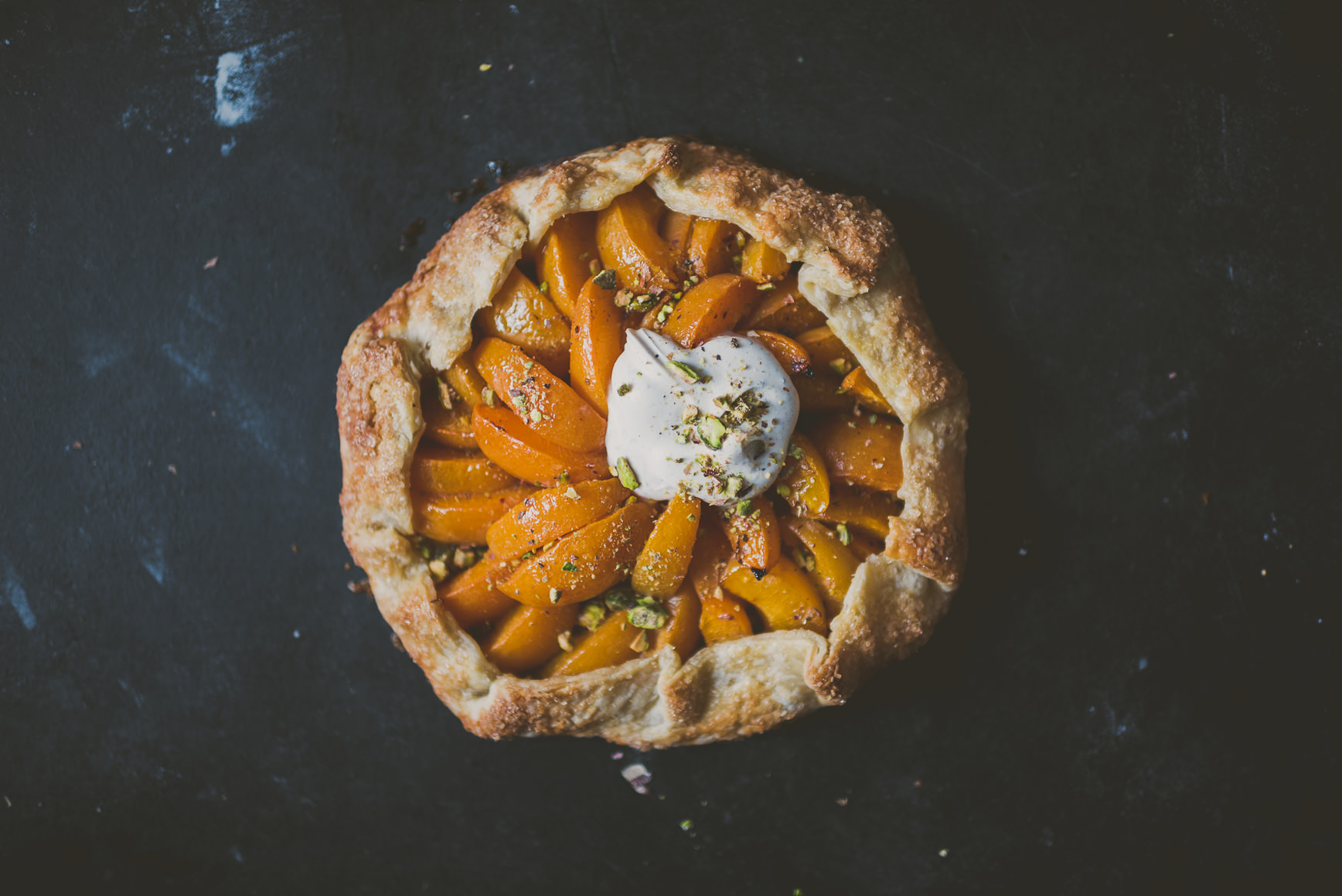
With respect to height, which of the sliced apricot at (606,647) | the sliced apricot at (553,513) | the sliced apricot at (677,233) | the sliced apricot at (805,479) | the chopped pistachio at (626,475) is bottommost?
the sliced apricot at (606,647)

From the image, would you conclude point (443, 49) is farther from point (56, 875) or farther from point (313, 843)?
point (56, 875)

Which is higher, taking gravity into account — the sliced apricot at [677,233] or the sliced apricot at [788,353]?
the sliced apricot at [677,233]

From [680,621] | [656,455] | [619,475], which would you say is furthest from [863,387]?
[680,621]

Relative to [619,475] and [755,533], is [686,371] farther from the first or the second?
[755,533]

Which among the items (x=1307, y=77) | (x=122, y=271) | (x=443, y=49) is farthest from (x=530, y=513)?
(x=1307, y=77)

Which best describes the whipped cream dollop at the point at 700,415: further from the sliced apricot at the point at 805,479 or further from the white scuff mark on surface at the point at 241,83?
the white scuff mark on surface at the point at 241,83

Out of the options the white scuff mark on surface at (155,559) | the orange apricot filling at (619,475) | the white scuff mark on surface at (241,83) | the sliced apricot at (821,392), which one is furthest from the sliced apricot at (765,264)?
the white scuff mark on surface at (155,559)
